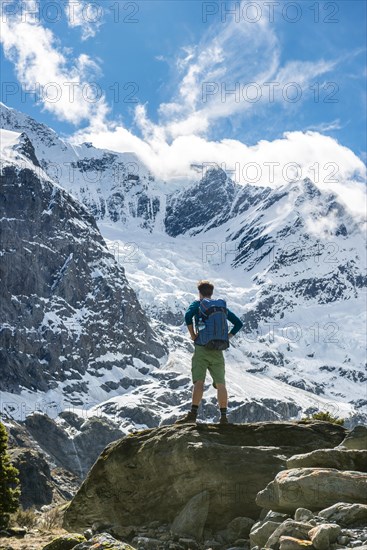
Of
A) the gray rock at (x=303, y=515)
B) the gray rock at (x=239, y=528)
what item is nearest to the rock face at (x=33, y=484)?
the gray rock at (x=239, y=528)

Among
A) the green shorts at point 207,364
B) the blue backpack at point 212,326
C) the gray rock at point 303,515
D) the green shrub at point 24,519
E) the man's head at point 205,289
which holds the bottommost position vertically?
the green shrub at point 24,519

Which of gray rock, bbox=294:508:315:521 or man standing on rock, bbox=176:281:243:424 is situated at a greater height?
man standing on rock, bbox=176:281:243:424

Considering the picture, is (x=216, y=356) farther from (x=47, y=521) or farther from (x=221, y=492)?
(x=47, y=521)

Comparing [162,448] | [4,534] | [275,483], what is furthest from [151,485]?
[4,534]

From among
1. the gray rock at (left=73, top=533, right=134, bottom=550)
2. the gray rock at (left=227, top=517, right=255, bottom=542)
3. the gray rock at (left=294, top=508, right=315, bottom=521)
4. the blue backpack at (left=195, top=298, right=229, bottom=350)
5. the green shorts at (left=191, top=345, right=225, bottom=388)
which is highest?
the blue backpack at (left=195, top=298, right=229, bottom=350)

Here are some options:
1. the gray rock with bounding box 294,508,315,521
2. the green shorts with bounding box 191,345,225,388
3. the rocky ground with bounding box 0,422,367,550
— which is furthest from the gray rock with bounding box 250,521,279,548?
the green shorts with bounding box 191,345,225,388

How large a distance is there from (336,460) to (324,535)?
3.14m

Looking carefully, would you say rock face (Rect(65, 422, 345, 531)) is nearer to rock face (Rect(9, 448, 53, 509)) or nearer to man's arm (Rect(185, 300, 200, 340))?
man's arm (Rect(185, 300, 200, 340))

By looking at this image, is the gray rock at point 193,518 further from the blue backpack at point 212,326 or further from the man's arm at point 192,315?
the man's arm at point 192,315

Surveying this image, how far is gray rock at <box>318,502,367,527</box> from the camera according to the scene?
1040 centimetres

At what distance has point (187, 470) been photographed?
1431cm

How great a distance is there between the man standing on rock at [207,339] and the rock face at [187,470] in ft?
2.57

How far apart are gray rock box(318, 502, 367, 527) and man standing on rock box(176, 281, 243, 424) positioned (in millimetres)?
5168

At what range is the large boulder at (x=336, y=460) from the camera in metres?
12.6
